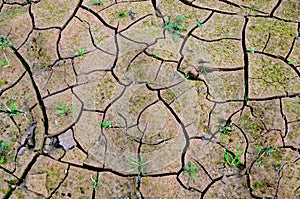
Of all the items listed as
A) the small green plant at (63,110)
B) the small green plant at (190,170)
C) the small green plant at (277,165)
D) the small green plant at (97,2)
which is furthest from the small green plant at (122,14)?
the small green plant at (277,165)

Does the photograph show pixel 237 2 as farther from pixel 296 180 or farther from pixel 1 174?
pixel 1 174

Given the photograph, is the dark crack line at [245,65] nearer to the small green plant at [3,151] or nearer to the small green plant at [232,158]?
the small green plant at [232,158]

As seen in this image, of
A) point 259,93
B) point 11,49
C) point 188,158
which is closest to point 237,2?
point 259,93

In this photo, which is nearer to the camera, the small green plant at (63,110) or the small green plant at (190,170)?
the small green plant at (190,170)

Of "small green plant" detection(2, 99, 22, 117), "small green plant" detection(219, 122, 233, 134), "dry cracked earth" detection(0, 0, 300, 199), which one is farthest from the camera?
"small green plant" detection(2, 99, 22, 117)

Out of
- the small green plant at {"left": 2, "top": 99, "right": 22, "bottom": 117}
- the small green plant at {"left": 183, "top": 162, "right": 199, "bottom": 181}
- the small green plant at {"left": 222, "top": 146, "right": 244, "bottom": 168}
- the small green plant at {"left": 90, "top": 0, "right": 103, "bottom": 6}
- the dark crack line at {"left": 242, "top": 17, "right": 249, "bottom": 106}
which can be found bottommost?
the small green plant at {"left": 183, "top": 162, "right": 199, "bottom": 181}

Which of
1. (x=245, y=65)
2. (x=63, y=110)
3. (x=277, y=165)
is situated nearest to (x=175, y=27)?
(x=245, y=65)

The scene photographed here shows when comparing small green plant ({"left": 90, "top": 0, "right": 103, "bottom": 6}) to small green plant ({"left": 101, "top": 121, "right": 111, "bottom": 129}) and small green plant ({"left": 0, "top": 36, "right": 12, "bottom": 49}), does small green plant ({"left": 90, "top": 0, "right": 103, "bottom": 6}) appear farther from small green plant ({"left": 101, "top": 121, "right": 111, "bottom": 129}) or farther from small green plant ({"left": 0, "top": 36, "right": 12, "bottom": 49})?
small green plant ({"left": 101, "top": 121, "right": 111, "bottom": 129})

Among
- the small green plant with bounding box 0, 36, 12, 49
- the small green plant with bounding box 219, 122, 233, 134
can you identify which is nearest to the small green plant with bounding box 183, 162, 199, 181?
the small green plant with bounding box 219, 122, 233, 134
